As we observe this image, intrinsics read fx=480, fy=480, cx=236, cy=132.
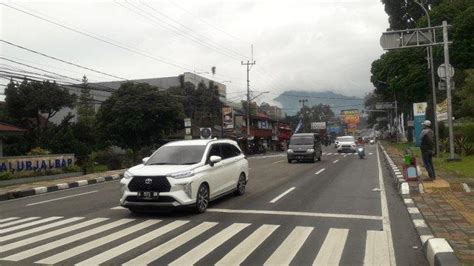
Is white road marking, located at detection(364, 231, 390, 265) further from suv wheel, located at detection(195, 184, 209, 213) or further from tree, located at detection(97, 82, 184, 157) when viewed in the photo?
tree, located at detection(97, 82, 184, 157)

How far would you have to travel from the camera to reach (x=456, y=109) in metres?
42.6

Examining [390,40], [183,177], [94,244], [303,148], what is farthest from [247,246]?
[303,148]

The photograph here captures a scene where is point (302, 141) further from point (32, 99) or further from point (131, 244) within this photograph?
point (32, 99)

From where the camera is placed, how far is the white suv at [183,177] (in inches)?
389

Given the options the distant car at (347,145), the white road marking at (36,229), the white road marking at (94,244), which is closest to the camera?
the white road marking at (94,244)

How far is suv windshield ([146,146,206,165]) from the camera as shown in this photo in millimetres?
11211

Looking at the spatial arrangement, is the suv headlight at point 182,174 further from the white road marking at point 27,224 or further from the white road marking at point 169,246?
the white road marking at point 27,224

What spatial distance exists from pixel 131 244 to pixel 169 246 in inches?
25.9

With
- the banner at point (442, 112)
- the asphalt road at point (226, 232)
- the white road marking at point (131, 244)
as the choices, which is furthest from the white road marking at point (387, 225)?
the banner at point (442, 112)

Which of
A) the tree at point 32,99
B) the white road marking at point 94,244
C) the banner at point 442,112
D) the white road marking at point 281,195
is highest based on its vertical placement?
the tree at point 32,99

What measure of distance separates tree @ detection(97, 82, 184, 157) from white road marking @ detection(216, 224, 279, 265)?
106 ft

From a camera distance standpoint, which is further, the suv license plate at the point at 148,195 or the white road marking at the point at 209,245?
the suv license plate at the point at 148,195

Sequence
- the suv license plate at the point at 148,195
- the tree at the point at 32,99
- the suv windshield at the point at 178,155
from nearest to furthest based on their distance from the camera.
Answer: the suv license plate at the point at 148,195, the suv windshield at the point at 178,155, the tree at the point at 32,99

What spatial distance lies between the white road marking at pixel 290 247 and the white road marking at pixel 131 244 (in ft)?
7.25
